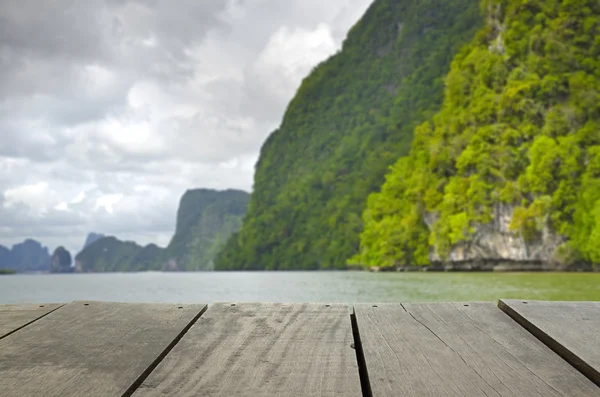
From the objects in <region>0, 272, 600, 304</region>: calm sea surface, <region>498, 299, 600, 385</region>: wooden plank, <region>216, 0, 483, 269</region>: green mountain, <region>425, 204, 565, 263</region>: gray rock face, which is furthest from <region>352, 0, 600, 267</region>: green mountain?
<region>498, 299, 600, 385</region>: wooden plank

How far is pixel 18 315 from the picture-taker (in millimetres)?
2576

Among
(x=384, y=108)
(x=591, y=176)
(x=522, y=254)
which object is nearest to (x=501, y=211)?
(x=522, y=254)

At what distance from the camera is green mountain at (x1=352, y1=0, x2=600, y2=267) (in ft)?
191

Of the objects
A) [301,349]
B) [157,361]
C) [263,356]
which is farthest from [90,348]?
[301,349]

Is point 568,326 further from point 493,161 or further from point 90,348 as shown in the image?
point 493,161

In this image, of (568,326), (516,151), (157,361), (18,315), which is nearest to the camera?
(157,361)

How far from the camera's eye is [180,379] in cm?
188

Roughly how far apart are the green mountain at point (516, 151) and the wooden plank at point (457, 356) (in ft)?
178

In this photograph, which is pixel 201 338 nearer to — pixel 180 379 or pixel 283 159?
pixel 180 379

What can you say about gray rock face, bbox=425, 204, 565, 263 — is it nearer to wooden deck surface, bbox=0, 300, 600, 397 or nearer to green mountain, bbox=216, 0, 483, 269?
green mountain, bbox=216, 0, 483, 269

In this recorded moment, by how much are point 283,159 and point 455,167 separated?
93752 mm

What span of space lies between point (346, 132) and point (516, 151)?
83509 mm

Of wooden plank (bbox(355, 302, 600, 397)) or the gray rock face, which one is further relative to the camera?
the gray rock face

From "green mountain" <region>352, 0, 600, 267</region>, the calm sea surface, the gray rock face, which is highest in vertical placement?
→ "green mountain" <region>352, 0, 600, 267</region>
